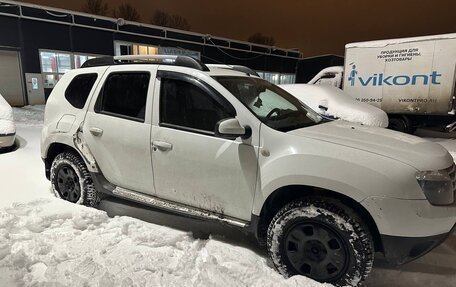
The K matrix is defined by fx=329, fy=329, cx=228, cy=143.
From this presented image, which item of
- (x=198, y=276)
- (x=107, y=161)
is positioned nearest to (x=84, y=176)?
(x=107, y=161)

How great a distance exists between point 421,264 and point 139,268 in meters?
2.65

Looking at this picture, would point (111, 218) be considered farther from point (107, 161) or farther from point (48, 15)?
point (48, 15)

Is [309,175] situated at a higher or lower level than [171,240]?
higher

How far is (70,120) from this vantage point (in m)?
4.09

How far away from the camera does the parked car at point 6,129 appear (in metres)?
6.50

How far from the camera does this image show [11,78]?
16703 mm

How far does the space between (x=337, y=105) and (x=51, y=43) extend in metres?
15.8

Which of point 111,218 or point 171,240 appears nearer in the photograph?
point 171,240

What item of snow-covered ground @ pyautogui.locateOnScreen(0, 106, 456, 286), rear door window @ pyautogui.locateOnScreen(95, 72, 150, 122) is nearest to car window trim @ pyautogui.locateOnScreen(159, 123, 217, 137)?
rear door window @ pyautogui.locateOnScreen(95, 72, 150, 122)

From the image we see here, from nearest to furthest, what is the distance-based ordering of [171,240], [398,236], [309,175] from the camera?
[398,236], [309,175], [171,240]

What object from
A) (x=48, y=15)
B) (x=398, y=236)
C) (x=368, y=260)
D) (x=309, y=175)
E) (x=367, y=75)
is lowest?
(x=368, y=260)

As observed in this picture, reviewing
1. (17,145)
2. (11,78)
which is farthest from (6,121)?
(11,78)

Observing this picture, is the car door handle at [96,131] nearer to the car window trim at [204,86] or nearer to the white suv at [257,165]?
the white suv at [257,165]

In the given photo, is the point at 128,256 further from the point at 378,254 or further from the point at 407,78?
the point at 407,78
